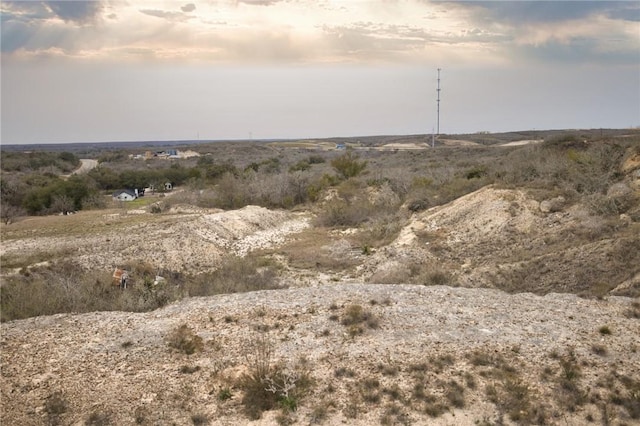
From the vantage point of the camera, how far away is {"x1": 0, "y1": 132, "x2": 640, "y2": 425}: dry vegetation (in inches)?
252

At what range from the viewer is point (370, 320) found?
28.8ft

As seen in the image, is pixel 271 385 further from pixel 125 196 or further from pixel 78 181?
pixel 125 196

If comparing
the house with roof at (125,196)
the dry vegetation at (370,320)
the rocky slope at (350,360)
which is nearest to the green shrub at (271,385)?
the dry vegetation at (370,320)

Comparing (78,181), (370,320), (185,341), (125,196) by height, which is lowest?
(125,196)

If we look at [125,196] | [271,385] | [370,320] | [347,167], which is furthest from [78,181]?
[271,385]

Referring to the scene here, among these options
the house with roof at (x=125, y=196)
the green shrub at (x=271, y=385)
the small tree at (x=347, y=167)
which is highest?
the small tree at (x=347, y=167)

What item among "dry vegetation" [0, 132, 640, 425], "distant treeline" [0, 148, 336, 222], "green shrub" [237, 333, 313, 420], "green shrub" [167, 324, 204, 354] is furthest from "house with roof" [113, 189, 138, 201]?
"green shrub" [237, 333, 313, 420]

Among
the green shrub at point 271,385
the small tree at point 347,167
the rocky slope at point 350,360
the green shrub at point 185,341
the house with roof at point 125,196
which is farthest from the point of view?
the house with roof at point 125,196

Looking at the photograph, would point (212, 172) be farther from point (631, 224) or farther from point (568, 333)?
point (568, 333)

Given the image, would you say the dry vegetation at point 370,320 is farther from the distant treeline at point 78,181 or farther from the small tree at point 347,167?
the small tree at point 347,167

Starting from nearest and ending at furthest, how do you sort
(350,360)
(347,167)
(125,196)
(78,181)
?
(350,360)
(78,181)
(347,167)
(125,196)

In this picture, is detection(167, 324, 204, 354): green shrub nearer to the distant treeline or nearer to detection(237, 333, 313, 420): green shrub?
detection(237, 333, 313, 420): green shrub

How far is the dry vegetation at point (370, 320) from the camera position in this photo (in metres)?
6.41

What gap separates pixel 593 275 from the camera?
11.1m
